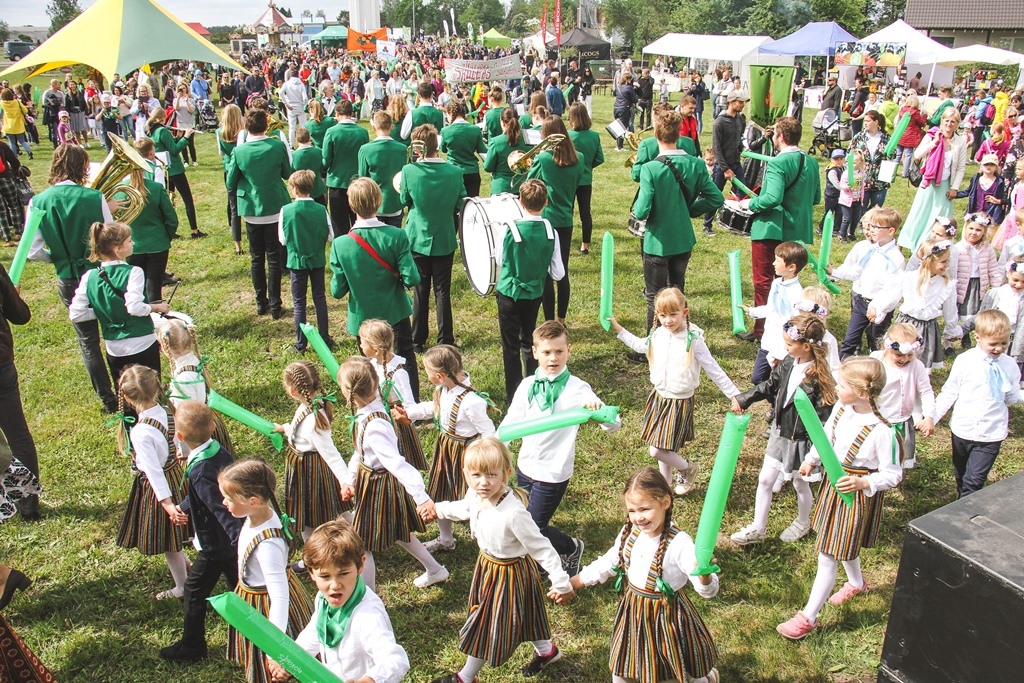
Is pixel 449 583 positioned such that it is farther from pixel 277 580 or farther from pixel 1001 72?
pixel 1001 72

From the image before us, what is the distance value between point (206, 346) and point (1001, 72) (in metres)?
35.5

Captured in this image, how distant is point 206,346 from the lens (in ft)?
25.8

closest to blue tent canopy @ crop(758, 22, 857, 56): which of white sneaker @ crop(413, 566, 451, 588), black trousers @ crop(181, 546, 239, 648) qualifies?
white sneaker @ crop(413, 566, 451, 588)

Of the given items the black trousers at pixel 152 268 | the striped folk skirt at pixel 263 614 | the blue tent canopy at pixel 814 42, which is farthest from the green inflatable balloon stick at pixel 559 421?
the blue tent canopy at pixel 814 42

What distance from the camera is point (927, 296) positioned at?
605 cm

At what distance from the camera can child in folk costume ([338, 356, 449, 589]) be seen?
4113mm

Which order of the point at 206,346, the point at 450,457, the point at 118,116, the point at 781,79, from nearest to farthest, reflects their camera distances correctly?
the point at 450,457
the point at 206,346
the point at 781,79
the point at 118,116

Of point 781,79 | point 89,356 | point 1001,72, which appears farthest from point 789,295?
point 1001,72

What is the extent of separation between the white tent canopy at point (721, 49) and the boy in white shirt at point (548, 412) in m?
23.0

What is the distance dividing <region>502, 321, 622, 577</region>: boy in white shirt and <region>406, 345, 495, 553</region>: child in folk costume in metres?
0.26

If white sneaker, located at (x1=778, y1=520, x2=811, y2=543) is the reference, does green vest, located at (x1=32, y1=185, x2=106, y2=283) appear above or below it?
above

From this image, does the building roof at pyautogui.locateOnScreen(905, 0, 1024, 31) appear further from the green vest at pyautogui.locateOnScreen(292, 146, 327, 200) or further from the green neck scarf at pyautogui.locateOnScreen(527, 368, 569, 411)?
the green neck scarf at pyautogui.locateOnScreen(527, 368, 569, 411)

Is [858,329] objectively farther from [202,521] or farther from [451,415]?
[202,521]

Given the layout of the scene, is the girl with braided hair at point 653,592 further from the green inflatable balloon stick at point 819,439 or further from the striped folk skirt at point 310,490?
the striped folk skirt at point 310,490
